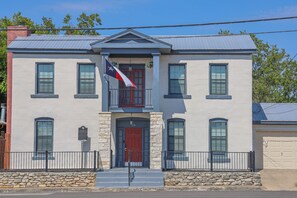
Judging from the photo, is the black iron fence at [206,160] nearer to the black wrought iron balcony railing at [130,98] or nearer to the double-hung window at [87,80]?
the black wrought iron balcony railing at [130,98]

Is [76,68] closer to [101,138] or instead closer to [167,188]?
[101,138]

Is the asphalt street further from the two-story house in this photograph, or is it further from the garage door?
the garage door

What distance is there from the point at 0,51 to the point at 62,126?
431 inches

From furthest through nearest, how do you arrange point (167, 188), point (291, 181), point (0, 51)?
point (0, 51)
point (291, 181)
point (167, 188)

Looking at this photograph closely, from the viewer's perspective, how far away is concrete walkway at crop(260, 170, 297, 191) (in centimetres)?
2400

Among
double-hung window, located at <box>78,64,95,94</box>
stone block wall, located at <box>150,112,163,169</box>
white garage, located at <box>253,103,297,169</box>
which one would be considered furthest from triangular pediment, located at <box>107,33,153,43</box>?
white garage, located at <box>253,103,297,169</box>

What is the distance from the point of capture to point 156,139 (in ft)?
84.0

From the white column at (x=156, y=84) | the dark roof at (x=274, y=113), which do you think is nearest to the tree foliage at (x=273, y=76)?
the dark roof at (x=274, y=113)

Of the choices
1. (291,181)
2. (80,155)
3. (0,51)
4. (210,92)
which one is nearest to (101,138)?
(80,155)

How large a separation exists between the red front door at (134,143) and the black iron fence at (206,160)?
1716 millimetres

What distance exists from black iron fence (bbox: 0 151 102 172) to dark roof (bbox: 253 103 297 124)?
31.8 feet

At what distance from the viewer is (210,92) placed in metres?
26.7

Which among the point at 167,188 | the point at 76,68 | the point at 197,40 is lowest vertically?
the point at 167,188

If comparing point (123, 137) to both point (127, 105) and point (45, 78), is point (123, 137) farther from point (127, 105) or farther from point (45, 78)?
point (45, 78)
